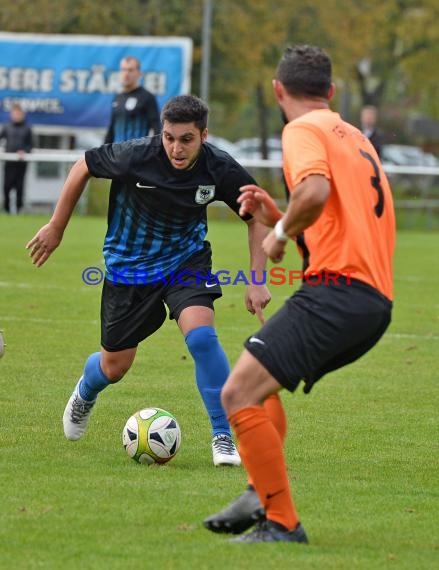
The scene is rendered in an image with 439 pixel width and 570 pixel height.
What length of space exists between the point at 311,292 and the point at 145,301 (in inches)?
82.3

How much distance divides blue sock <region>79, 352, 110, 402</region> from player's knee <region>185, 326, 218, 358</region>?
2.13 ft

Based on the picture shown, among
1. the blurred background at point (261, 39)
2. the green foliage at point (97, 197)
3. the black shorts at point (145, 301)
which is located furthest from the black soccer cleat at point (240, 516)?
the blurred background at point (261, 39)

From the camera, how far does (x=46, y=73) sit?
27969mm

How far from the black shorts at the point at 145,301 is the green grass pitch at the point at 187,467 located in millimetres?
649

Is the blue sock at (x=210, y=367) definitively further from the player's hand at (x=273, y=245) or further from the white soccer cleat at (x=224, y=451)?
the player's hand at (x=273, y=245)

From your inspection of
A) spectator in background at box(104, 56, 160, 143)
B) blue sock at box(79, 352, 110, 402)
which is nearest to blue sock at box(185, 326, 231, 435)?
blue sock at box(79, 352, 110, 402)

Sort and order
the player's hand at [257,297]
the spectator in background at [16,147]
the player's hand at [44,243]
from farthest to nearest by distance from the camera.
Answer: the spectator in background at [16,147] < the player's hand at [44,243] < the player's hand at [257,297]

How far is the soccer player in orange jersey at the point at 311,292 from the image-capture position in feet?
16.5

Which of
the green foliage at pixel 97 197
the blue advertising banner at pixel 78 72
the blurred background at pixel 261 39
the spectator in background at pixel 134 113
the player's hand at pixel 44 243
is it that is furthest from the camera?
the blurred background at pixel 261 39

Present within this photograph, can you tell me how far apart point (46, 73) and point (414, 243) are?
979 centimetres

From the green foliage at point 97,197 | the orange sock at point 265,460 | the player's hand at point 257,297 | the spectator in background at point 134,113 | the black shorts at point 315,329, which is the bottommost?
the green foliage at point 97,197

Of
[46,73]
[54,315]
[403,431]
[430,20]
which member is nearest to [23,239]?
[54,315]

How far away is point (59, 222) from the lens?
6789 millimetres

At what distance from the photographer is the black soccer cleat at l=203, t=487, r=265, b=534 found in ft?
17.0
